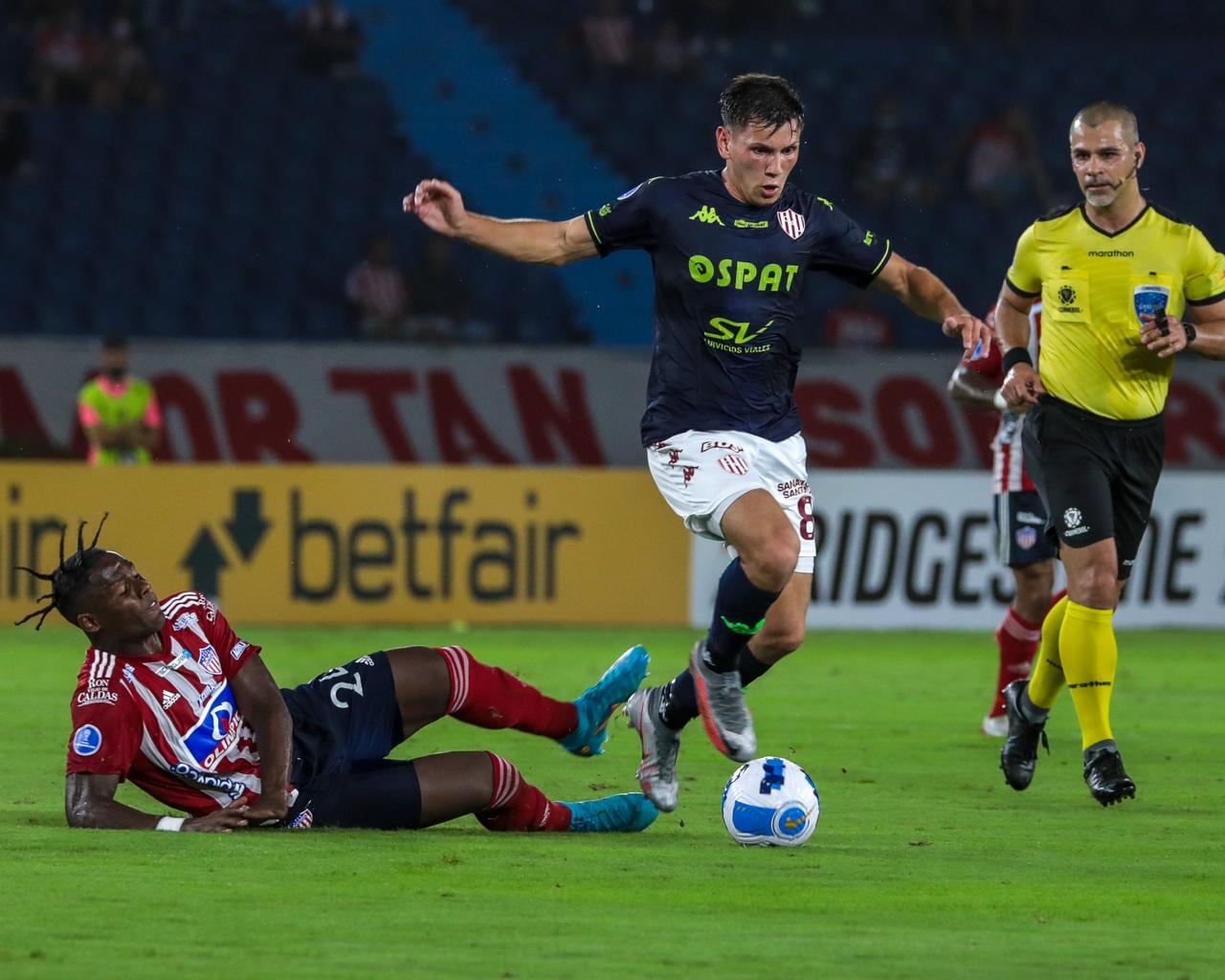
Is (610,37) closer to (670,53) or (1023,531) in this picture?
(670,53)

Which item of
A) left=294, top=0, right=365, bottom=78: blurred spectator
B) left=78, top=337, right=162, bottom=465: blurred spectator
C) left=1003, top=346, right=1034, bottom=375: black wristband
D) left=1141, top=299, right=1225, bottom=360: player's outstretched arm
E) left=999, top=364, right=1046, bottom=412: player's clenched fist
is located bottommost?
left=78, top=337, right=162, bottom=465: blurred spectator

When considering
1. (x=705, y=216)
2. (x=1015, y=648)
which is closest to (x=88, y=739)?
(x=705, y=216)

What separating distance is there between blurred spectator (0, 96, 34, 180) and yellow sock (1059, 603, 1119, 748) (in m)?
13.1

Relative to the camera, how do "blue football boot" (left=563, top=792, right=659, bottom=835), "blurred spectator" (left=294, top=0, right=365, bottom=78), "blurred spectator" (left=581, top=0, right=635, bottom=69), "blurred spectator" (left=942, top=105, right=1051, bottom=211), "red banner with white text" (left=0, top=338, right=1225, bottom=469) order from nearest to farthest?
"blue football boot" (left=563, top=792, right=659, bottom=835) → "red banner with white text" (left=0, top=338, right=1225, bottom=469) → "blurred spectator" (left=942, top=105, right=1051, bottom=211) → "blurred spectator" (left=294, top=0, right=365, bottom=78) → "blurred spectator" (left=581, top=0, right=635, bottom=69)

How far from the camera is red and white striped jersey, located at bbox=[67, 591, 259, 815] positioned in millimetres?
5898

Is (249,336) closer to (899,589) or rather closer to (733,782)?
(899,589)

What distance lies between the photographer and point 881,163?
19188mm

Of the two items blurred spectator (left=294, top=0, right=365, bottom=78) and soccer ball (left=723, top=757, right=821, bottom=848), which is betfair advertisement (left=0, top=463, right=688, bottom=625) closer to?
blurred spectator (left=294, top=0, right=365, bottom=78)

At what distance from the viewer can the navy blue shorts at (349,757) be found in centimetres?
612

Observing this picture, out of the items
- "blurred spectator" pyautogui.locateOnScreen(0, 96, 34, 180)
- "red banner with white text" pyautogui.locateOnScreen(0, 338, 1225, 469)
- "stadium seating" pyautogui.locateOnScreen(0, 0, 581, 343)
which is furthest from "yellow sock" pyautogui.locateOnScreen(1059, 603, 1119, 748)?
"blurred spectator" pyautogui.locateOnScreen(0, 96, 34, 180)

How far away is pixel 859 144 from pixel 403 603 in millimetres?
6770

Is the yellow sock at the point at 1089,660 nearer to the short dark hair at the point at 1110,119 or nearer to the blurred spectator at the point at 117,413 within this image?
the short dark hair at the point at 1110,119

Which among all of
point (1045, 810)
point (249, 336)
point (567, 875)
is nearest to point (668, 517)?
point (249, 336)

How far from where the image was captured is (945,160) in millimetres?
19547
